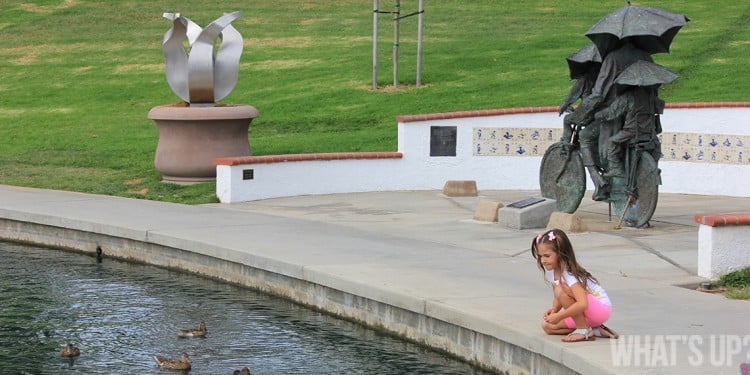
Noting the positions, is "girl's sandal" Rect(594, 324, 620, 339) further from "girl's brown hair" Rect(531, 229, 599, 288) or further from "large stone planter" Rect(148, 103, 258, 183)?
"large stone planter" Rect(148, 103, 258, 183)

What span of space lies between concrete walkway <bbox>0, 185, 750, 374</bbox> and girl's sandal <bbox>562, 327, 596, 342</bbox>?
10cm

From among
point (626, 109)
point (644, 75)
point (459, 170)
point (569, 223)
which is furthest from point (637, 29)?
point (459, 170)

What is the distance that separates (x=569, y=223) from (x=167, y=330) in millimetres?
6608

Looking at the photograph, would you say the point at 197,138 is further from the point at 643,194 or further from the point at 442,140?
the point at 643,194

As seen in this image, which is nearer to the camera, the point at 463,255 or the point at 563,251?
the point at 563,251

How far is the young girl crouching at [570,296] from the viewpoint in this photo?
9695 millimetres

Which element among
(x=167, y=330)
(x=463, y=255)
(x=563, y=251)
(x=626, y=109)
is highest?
(x=626, y=109)

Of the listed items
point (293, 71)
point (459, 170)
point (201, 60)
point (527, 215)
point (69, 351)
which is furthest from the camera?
point (293, 71)

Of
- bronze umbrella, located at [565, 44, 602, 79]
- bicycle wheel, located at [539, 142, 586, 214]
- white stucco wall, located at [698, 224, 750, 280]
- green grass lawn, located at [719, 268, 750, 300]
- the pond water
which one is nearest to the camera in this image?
the pond water

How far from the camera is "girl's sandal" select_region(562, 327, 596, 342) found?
962 centimetres

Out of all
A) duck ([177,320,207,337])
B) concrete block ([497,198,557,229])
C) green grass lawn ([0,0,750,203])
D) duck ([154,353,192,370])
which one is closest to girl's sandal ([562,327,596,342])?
duck ([154,353,192,370])

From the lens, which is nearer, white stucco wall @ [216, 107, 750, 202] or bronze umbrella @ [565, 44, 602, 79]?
bronze umbrella @ [565, 44, 602, 79]

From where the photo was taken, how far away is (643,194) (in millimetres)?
17172

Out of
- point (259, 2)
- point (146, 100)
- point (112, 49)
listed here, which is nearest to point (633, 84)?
point (146, 100)
